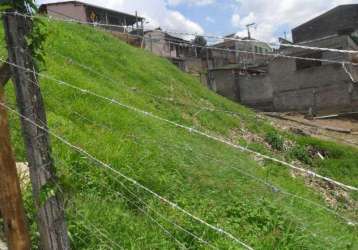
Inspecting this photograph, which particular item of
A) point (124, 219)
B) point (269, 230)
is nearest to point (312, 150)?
point (269, 230)


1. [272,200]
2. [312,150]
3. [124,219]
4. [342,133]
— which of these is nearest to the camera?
[124,219]

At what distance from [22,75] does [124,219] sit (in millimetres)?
2009

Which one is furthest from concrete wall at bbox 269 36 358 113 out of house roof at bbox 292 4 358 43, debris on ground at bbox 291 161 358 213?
debris on ground at bbox 291 161 358 213

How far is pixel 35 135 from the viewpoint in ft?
10.2

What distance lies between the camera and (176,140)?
8.95 m

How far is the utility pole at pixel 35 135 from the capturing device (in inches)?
121

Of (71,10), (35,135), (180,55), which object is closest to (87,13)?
(71,10)

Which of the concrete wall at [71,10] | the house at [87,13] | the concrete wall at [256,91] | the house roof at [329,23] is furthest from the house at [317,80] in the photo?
the concrete wall at [71,10]

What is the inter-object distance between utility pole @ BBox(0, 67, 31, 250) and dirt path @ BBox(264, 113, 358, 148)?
58.0 ft

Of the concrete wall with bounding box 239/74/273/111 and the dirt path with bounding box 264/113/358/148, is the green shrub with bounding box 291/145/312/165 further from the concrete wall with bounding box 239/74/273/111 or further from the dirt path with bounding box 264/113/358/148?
the concrete wall with bounding box 239/74/273/111

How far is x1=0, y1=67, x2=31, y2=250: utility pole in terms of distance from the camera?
10.3 ft

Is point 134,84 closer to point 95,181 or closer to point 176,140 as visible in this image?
point 176,140

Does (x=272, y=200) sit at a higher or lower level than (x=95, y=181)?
lower

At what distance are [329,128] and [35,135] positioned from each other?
22.6m
